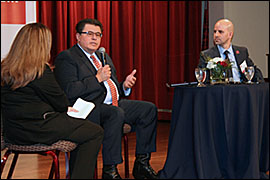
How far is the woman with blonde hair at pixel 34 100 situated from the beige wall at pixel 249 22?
410 cm

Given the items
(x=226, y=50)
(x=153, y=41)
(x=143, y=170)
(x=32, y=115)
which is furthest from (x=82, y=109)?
(x=153, y=41)

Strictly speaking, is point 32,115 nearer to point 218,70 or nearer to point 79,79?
point 79,79

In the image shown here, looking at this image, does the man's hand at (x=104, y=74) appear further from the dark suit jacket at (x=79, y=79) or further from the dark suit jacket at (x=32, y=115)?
the dark suit jacket at (x=32, y=115)

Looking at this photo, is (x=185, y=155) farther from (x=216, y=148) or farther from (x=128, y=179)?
(x=128, y=179)

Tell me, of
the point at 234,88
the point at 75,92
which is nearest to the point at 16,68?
the point at 75,92

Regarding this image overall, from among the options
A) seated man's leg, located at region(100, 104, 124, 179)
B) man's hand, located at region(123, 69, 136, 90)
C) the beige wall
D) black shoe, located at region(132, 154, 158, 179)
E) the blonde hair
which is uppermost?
the beige wall

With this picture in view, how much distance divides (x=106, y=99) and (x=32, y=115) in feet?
3.54

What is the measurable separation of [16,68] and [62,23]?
3.26m

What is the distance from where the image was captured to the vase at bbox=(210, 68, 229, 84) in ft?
10.6

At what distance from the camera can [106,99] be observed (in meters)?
3.46

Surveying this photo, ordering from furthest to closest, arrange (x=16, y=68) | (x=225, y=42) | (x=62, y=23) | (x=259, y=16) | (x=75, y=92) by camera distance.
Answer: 1. (x=259, y=16)
2. (x=62, y=23)
3. (x=225, y=42)
4. (x=75, y=92)
5. (x=16, y=68)

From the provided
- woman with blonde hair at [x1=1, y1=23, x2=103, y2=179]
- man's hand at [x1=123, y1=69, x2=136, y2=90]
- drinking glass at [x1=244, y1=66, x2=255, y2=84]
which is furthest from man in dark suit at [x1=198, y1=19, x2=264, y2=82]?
woman with blonde hair at [x1=1, y1=23, x2=103, y2=179]

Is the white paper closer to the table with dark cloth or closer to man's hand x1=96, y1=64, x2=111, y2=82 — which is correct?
man's hand x1=96, y1=64, x2=111, y2=82

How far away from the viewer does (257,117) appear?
9.56ft
